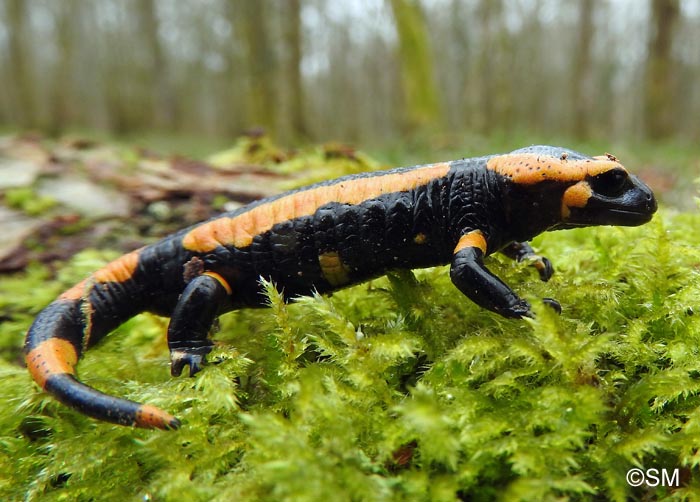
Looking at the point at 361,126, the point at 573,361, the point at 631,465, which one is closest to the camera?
the point at 631,465

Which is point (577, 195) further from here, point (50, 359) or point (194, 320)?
point (50, 359)

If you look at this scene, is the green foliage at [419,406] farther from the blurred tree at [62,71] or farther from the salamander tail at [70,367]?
the blurred tree at [62,71]

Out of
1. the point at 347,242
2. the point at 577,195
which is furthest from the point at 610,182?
the point at 347,242

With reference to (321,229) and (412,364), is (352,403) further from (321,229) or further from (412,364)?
(321,229)

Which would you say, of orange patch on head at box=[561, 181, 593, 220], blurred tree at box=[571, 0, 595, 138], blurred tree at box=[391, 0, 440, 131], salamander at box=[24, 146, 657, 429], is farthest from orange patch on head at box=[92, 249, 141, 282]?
blurred tree at box=[571, 0, 595, 138]

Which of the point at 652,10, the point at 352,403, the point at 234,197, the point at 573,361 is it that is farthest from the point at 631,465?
the point at 652,10

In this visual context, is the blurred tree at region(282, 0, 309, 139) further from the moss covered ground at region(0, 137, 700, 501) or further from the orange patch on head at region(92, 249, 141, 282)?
the moss covered ground at region(0, 137, 700, 501)
